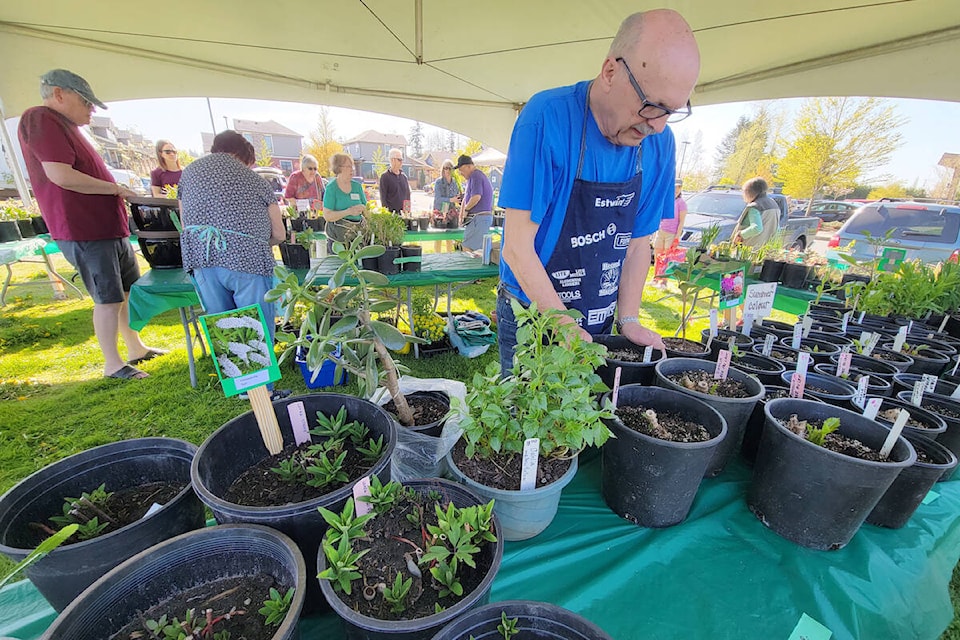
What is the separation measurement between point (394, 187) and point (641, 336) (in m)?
5.03

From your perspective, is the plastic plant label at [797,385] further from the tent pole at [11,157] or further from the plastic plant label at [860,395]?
the tent pole at [11,157]

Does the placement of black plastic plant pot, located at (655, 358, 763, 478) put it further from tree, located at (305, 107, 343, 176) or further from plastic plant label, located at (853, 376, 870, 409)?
tree, located at (305, 107, 343, 176)

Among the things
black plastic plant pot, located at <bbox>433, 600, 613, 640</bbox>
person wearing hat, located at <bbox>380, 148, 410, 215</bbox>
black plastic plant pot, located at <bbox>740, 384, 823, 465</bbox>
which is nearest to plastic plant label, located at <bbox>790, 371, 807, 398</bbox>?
black plastic plant pot, located at <bbox>740, 384, 823, 465</bbox>

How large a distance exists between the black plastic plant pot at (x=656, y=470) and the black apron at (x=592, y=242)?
56cm

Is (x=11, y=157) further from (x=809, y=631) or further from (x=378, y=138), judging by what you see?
(x=378, y=138)

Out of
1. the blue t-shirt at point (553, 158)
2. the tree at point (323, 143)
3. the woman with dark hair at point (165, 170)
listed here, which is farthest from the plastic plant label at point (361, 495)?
the tree at point (323, 143)

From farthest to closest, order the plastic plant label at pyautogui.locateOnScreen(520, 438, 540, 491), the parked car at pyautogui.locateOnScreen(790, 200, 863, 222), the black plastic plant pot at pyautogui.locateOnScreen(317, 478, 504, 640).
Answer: the parked car at pyautogui.locateOnScreen(790, 200, 863, 222)
the plastic plant label at pyautogui.locateOnScreen(520, 438, 540, 491)
the black plastic plant pot at pyautogui.locateOnScreen(317, 478, 504, 640)

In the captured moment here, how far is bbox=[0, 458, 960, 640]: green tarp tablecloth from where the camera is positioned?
0.83 m

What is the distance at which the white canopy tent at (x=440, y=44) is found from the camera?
2.91 meters

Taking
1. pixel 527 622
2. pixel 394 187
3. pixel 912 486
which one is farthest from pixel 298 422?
pixel 394 187

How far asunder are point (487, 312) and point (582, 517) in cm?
398

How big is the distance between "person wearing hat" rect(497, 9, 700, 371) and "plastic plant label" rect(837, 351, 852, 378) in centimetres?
71

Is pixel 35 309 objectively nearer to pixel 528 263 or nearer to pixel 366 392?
pixel 366 392

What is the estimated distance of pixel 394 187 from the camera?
18.7ft
